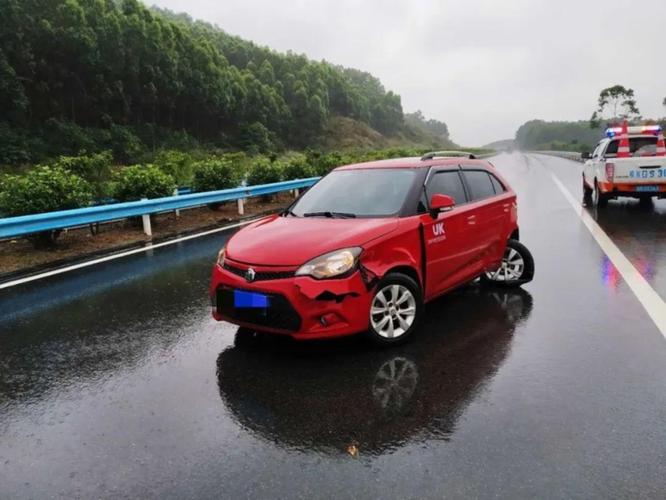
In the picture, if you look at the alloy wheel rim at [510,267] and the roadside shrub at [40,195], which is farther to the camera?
the roadside shrub at [40,195]

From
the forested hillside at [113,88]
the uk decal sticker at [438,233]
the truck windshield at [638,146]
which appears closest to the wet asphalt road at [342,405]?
the uk decal sticker at [438,233]

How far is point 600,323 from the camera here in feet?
17.2

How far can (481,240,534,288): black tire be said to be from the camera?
6582 mm

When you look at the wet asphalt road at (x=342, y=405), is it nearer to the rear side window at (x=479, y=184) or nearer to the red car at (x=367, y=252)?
the red car at (x=367, y=252)

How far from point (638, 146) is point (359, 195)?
35.2 ft

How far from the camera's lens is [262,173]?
17906 mm

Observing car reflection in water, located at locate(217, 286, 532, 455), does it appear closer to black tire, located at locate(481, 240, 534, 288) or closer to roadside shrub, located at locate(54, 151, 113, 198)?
black tire, located at locate(481, 240, 534, 288)

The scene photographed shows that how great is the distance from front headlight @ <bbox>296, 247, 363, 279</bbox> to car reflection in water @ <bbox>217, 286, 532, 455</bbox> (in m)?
0.77

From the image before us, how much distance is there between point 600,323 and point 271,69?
425 ft

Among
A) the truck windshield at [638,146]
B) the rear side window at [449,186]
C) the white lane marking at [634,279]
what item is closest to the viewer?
the white lane marking at [634,279]

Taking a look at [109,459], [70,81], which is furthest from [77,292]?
[70,81]

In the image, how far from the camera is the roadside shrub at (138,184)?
12.1m

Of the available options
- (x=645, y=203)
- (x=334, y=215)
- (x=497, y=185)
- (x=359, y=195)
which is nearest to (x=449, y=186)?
(x=359, y=195)

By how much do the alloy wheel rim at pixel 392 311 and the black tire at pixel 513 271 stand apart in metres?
2.18
